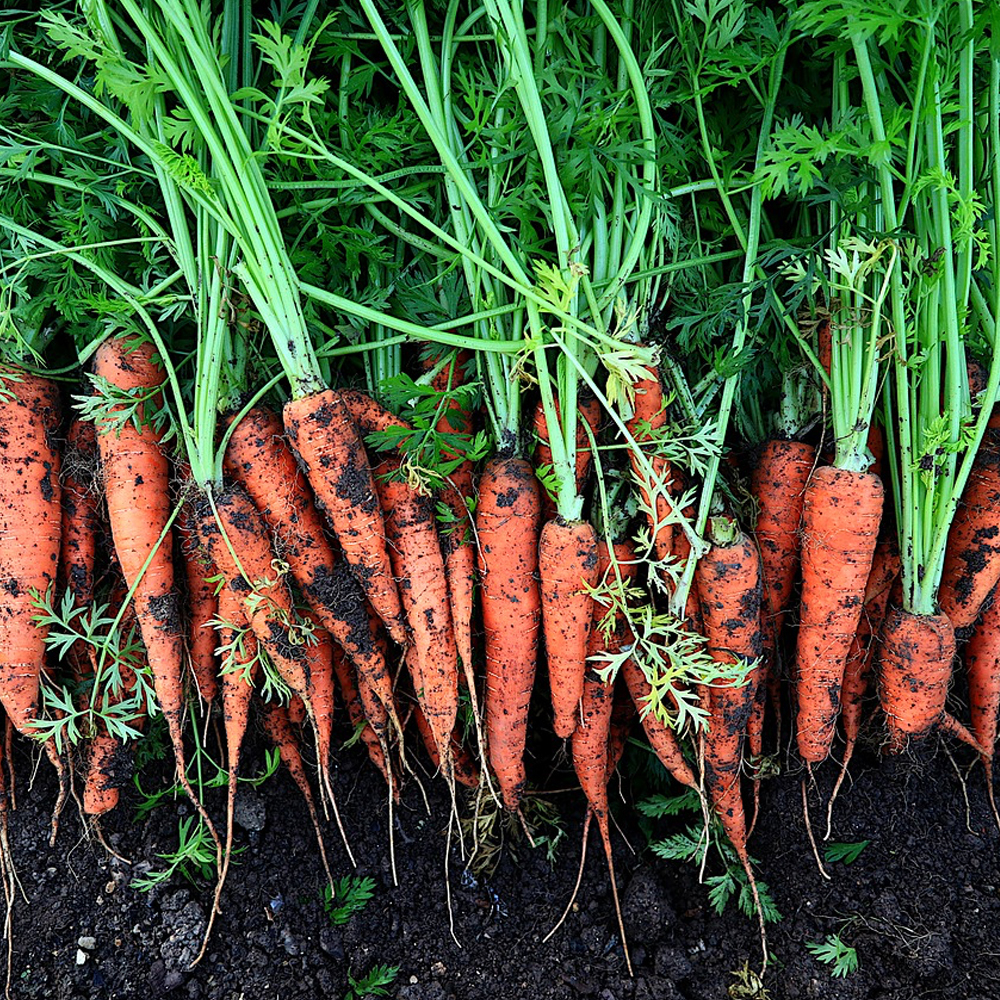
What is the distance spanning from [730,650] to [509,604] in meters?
0.60

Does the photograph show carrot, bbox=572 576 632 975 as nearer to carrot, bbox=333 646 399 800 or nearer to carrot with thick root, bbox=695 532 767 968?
carrot with thick root, bbox=695 532 767 968

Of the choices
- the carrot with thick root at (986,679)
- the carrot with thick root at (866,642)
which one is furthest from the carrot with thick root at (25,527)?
the carrot with thick root at (986,679)

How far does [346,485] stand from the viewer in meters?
2.05

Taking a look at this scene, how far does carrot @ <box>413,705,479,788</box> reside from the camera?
2.48 meters

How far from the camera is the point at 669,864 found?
2367 mm

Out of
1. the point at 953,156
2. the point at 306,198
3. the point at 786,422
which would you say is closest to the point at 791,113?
the point at 953,156

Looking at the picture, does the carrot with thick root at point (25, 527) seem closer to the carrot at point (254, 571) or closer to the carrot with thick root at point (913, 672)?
the carrot at point (254, 571)

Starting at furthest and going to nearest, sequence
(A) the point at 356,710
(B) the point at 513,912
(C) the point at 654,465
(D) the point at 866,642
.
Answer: (A) the point at 356,710 < (D) the point at 866,642 < (B) the point at 513,912 < (C) the point at 654,465

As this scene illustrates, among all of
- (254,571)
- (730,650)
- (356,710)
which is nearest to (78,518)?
(254,571)

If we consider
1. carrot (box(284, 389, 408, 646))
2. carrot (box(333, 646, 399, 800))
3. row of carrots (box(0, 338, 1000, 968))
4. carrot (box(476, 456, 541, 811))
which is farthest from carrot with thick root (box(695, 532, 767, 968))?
carrot (box(333, 646, 399, 800))

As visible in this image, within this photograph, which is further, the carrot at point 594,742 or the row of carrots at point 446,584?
the carrot at point 594,742

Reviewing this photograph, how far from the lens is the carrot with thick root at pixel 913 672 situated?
2141 millimetres

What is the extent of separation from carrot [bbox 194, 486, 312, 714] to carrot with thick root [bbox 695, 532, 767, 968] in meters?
1.09

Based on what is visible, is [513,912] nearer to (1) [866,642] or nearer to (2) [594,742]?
(2) [594,742]
